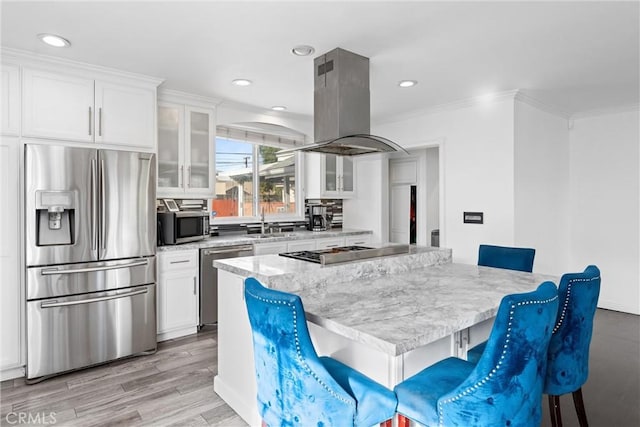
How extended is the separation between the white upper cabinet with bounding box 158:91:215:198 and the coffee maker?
63.1 inches

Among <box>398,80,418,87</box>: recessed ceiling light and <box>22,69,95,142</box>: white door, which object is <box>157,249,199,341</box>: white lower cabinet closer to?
<box>22,69,95,142</box>: white door

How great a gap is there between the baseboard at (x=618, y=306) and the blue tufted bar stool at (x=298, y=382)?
4.74 metres

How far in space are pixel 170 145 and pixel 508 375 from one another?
145 inches

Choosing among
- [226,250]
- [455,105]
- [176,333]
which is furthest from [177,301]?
[455,105]

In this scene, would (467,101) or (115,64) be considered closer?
(115,64)

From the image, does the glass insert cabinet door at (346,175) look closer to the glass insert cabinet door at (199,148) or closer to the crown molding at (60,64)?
the glass insert cabinet door at (199,148)

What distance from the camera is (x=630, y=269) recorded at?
462cm

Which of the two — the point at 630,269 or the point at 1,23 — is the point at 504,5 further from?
the point at 630,269

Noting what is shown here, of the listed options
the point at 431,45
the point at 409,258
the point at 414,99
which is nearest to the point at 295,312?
the point at 409,258

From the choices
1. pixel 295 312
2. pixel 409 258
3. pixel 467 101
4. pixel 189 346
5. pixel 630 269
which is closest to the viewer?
pixel 295 312

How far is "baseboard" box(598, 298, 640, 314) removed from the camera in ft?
15.1

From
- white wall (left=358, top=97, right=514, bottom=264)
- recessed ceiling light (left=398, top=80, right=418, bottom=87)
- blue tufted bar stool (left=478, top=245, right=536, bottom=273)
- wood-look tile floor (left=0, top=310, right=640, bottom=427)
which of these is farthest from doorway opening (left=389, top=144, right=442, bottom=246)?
wood-look tile floor (left=0, top=310, right=640, bottom=427)

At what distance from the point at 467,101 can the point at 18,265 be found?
4.45 meters

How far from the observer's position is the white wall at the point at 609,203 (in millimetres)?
4598
